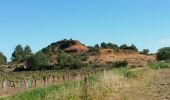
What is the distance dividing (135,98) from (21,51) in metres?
144

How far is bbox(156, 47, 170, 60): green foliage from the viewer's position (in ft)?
325

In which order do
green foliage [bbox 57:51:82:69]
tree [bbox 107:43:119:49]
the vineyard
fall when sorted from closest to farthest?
the vineyard → green foliage [bbox 57:51:82:69] → tree [bbox 107:43:119:49]

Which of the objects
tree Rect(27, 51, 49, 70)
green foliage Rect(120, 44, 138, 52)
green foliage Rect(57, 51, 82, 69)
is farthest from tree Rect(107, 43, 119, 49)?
green foliage Rect(57, 51, 82, 69)

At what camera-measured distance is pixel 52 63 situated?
9762 centimetres

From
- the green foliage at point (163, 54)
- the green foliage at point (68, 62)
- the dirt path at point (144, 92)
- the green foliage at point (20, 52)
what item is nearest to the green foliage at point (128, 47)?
the green foliage at point (163, 54)

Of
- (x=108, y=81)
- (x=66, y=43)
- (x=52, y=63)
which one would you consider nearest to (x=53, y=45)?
(x=66, y=43)

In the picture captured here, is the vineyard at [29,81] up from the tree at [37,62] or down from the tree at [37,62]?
down

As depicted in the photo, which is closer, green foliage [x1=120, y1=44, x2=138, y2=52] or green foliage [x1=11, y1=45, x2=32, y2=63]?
A: green foliage [x1=120, y1=44, x2=138, y2=52]

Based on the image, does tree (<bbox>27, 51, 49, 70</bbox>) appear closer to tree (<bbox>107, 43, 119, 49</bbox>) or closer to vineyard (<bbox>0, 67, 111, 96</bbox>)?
vineyard (<bbox>0, 67, 111, 96</bbox>)

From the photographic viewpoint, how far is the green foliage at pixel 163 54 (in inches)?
3903

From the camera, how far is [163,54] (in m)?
100

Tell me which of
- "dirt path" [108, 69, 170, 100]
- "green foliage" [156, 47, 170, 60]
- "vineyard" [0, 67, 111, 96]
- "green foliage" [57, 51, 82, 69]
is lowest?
"dirt path" [108, 69, 170, 100]

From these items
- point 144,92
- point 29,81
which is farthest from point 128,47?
point 144,92

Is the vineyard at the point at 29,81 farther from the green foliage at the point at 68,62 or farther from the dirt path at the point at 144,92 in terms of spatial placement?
the green foliage at the point at 68,62
